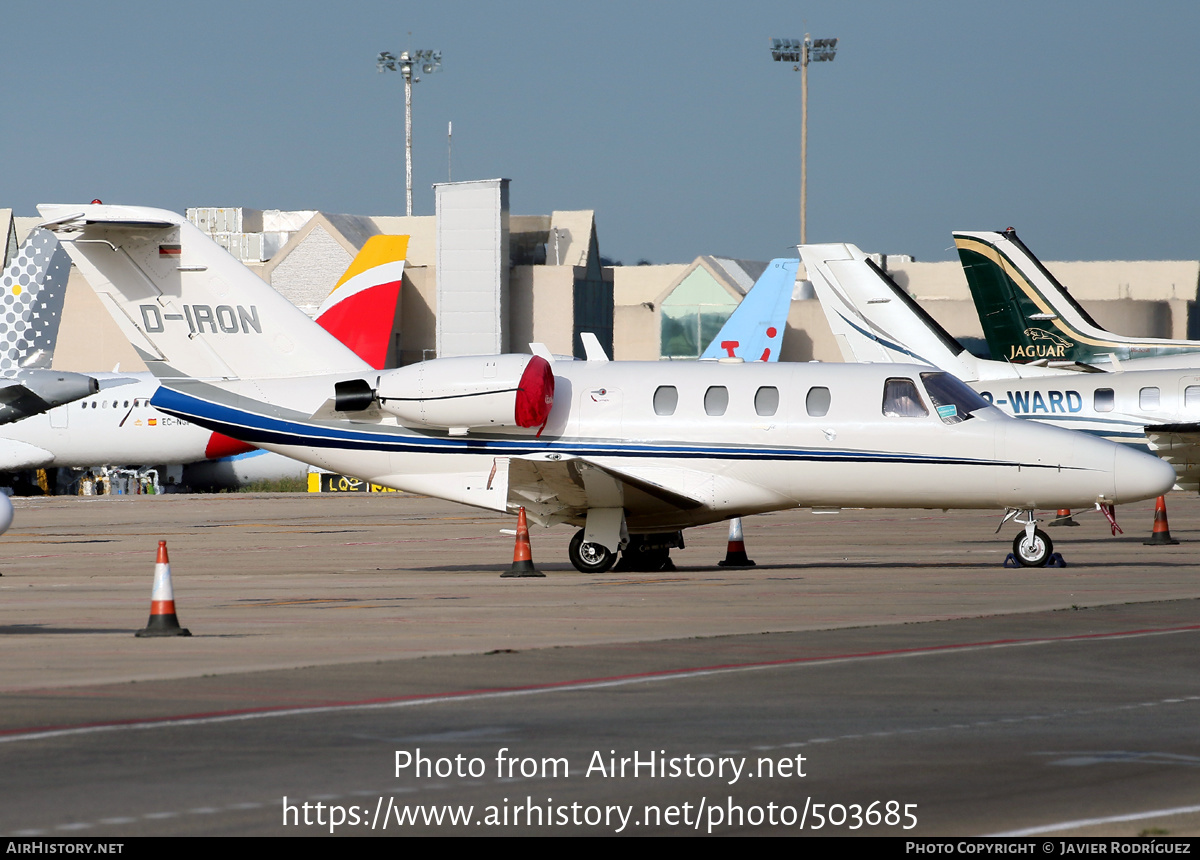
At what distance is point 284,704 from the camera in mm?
10086

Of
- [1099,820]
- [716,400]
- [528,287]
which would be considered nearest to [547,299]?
[528,287]

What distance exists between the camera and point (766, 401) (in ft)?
70.0

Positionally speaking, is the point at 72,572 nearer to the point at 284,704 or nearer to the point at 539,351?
the point at 539,351

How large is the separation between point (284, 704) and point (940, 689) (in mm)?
4510

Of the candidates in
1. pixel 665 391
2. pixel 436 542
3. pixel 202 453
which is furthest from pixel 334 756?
pixel 202 453

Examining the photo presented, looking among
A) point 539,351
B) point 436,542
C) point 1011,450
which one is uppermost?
point 539,351

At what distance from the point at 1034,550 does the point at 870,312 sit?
17.1 metres

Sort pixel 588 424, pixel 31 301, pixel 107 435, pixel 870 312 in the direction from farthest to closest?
pixel 107 435
pixel 870 312
pixel 31 301
pixel 588 424

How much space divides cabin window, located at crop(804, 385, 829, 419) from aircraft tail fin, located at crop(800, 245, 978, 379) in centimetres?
1564

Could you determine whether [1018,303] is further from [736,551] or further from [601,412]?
[601,412]

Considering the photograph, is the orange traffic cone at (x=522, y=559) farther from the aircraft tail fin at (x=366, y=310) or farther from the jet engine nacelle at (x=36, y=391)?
the aircraft tail fin at (x=366, y=310)

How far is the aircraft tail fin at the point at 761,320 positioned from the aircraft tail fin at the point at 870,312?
364 centimetres

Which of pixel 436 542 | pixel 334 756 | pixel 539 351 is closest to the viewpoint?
pixel 334 756

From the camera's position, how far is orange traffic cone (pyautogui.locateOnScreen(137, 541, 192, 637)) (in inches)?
539
